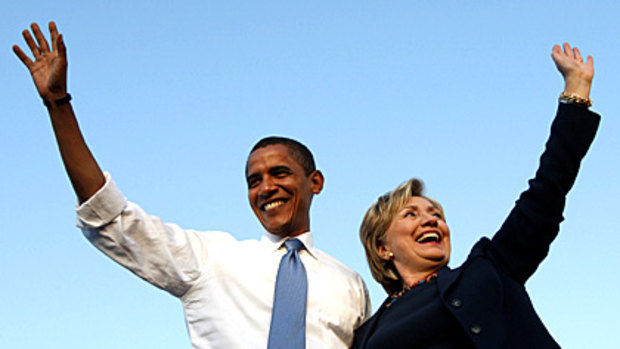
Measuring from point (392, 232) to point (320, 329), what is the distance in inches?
36.1

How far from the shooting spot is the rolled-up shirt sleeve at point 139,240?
503cm

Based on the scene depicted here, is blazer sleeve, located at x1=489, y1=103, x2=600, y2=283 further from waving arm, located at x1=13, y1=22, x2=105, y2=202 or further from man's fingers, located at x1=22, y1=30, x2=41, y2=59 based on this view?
man's fingers, located at x1=22, y1=30, x2=41, y2=59

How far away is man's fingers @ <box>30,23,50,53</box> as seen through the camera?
5.07 metres

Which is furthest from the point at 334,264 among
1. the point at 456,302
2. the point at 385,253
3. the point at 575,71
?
the point at 575,71

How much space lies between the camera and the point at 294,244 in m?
5.84

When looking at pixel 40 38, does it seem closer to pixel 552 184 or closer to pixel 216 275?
pixel 216 275

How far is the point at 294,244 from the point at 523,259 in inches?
59.5

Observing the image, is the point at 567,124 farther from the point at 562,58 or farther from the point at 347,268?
the point at 347,268

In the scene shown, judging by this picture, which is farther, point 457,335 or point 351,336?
point 351,336

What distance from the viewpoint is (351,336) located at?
5.62 m

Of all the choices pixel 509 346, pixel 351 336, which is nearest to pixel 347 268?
pixel 351 336

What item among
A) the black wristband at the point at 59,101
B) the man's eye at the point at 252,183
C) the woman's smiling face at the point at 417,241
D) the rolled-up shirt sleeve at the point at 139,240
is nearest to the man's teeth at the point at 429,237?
the woman's smiling face at the point at 417,241

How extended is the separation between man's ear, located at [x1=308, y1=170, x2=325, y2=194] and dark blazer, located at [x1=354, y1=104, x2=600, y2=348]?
4.57 ft

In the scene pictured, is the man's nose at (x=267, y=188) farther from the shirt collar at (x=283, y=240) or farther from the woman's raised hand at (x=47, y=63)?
the woman's raised hand at (x=47, y=63)
